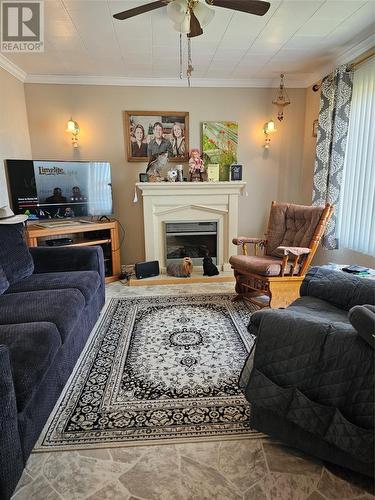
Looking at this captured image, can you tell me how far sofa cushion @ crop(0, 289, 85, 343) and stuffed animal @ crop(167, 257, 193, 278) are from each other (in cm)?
182

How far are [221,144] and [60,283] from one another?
277cm

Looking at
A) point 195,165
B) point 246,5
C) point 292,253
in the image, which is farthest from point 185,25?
point 292,253

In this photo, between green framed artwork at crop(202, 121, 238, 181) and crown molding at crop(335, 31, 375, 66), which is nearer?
crown molding at crop(335, 31, 375, 66)

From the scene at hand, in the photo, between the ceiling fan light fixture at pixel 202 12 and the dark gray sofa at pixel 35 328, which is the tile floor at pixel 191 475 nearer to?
the dark gray sofa at pixel 35 328

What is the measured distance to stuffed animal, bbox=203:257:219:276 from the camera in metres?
3.72

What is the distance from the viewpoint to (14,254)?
88.8 inches

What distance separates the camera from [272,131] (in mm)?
3885

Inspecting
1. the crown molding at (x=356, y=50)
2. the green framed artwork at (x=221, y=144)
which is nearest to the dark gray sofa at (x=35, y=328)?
the green framed artwork at (x=221, y=144)

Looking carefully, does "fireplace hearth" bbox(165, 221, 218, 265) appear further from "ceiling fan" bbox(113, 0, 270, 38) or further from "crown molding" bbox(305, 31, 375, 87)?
"ceiling fan" bbox(113, 0, 270, 38)

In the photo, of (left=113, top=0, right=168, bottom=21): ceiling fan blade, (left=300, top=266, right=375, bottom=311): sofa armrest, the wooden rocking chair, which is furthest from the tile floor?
(left=113, top=0, right=168, bottom=21): ceiling fan blade

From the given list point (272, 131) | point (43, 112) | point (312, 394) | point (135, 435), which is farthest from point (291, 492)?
point (43, 112)

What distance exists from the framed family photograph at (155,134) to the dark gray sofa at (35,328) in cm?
175

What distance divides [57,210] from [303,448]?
3.27 meters

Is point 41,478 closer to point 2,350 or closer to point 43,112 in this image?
point 2,350
